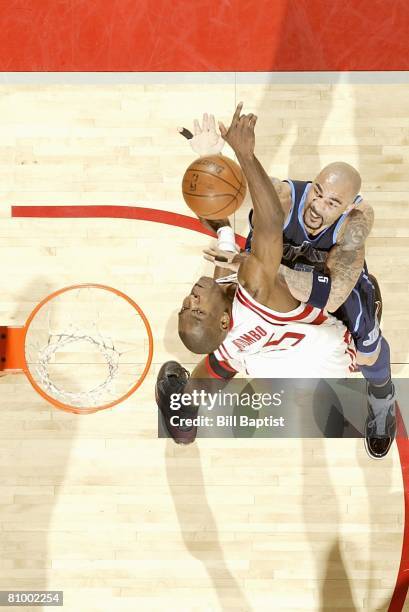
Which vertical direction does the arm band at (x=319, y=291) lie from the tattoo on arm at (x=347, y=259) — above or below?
below

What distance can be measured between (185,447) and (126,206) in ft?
4.33

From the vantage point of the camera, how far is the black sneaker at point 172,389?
3.58m

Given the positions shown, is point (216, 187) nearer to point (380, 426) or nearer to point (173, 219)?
point (173, 219)

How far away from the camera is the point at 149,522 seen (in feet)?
11.8

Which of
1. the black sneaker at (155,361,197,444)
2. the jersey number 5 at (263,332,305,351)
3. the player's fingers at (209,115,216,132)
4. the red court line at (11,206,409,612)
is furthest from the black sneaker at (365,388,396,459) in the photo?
the player's fingers at (209,115,216,132)

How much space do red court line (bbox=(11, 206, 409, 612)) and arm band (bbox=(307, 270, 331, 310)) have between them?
0.63 metres

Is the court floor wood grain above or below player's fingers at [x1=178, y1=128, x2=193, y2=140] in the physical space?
below

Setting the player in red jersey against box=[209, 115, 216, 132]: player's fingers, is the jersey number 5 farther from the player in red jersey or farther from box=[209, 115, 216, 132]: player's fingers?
box=[209, 115, 216, 132]: player's fingers

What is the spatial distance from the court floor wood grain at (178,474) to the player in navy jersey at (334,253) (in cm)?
25

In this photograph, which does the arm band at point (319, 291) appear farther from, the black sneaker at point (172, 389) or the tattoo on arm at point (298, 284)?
the black sneaker at point (172, 389)

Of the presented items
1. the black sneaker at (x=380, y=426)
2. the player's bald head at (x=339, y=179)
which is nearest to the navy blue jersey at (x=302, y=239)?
the player's bald head at (x=339, y=179)

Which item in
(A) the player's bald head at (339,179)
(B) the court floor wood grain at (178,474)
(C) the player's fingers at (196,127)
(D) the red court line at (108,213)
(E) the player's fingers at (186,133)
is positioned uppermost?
(C) the player's fingers at (196,127)

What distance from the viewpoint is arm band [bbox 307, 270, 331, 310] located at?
10.2 feet

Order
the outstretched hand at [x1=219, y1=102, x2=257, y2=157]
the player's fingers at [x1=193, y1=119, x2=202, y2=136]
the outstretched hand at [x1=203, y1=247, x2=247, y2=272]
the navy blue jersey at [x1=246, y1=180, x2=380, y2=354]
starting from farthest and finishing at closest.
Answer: the player's fingers at [x1=193, y1=119, x2=202, y2=136]
the navy blue jersey at [x1=246, y1=180, x2=380, y2=354]
the outstretched hand at [x1=203, y1=247, x2=247, y2=272]
the outstretched hand at [x1=219, y1=102, x2=257, y2=157]
